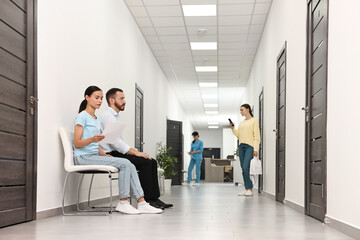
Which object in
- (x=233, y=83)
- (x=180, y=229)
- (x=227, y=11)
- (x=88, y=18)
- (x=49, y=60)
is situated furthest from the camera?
(x=233, y=83)

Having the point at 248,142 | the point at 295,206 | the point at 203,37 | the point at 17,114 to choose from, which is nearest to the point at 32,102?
the point at 17,114

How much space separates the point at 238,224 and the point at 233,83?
35.8ft

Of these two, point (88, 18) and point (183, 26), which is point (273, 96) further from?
point (88, 18)

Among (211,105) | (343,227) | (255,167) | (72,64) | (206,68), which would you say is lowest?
(343,227)

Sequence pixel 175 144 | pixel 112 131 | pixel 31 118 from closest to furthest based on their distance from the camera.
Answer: pixel 31 118
pixel 112 131
pixel 175 144

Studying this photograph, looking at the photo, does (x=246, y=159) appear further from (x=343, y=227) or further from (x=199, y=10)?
(x=343, y=227)

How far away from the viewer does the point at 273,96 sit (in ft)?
23.6

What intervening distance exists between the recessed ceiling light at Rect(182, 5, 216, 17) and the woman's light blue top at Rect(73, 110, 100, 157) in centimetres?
360

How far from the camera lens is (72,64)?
15.9 ft

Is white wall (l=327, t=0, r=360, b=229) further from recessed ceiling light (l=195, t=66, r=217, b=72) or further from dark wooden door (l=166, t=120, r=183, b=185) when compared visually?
dark wooden door (l=166, t=120, r=183, b=185)

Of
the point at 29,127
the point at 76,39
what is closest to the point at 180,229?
the point at 29,127

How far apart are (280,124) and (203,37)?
3.37 metres

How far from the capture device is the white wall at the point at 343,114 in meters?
2.87

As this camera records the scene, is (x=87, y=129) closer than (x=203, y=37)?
Yes
